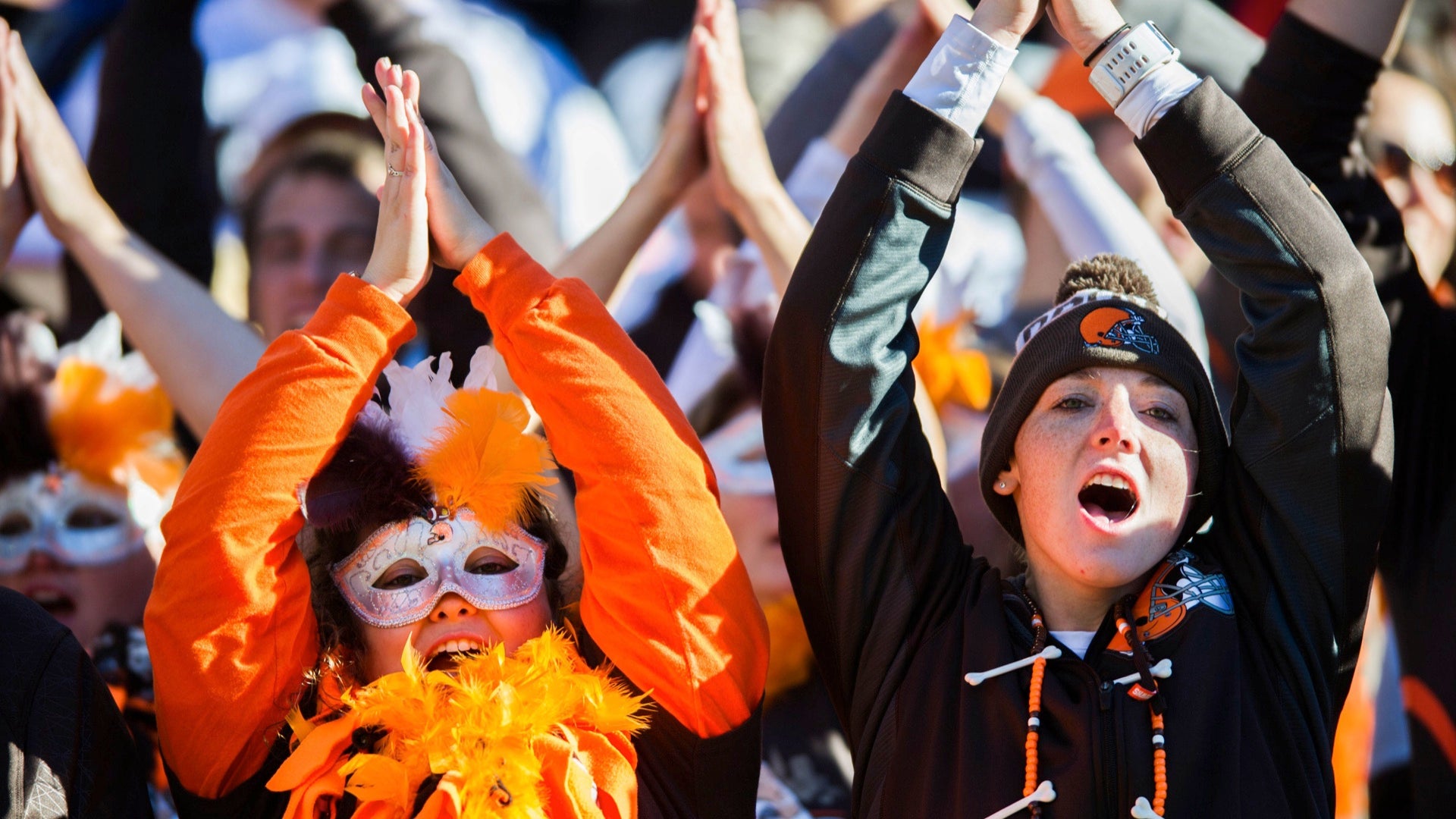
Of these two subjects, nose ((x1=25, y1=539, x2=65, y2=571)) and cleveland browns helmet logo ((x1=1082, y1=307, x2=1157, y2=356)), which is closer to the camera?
cleveland browns helmet logo ((x1=1082, y1=307, x2=1157, y2=356))

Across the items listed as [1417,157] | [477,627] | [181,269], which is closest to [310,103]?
[181,269]

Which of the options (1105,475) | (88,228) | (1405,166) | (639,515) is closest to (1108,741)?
(1105,475)

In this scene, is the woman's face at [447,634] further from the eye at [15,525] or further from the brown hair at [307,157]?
the brown hair at [307,157]

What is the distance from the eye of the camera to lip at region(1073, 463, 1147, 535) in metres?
1.85

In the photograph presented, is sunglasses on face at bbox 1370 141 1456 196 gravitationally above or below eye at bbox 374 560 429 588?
above

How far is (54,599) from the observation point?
292 centimetres

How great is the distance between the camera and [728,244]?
337 cm

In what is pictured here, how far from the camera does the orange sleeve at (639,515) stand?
189 cm

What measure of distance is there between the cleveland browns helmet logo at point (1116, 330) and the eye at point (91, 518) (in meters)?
2.28

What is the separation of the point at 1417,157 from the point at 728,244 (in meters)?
1.82

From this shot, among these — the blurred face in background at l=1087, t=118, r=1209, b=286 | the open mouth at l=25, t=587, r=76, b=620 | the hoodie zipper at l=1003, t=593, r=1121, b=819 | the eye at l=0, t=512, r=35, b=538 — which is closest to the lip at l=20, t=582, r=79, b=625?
the open mouth at l=25, t=587, r=76, b=620

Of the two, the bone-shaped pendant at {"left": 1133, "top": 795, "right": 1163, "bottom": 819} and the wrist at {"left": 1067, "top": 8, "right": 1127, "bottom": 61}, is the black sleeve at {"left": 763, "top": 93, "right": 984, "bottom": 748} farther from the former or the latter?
the bone-shaped pendant at {"left": 1133, "top": 795, "right": 1163, "bottom": 819}

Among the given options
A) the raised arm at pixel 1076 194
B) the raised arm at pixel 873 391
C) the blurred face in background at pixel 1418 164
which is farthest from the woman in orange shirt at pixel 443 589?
the blurred face in background at pixel 1418 164

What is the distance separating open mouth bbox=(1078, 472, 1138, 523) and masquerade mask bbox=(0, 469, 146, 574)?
7.24ft
